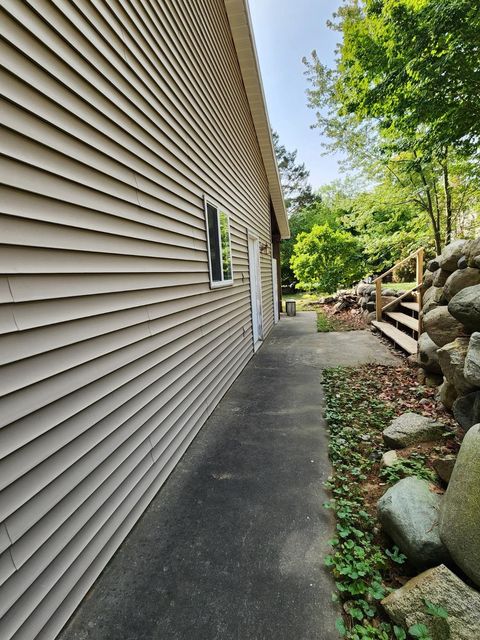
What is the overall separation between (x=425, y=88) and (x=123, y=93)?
15.4ft

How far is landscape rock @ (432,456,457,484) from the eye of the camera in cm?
196

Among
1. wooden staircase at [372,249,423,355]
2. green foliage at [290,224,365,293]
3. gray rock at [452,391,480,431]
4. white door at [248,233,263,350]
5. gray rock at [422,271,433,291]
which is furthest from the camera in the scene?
green foliage at [290,224,365,293]

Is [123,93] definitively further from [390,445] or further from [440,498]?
[390,445]

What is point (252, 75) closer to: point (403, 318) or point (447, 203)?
point (403, 318)

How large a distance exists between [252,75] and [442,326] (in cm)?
568

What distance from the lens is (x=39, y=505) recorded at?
1316 millimetres

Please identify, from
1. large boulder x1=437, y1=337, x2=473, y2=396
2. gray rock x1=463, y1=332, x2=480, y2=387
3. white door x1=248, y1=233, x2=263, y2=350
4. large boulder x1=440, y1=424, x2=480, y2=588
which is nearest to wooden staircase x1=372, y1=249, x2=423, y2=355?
large boulder x1=437, y1=337, x2=473, y2=396

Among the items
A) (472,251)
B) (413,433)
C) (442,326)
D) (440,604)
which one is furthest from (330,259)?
(440,604)

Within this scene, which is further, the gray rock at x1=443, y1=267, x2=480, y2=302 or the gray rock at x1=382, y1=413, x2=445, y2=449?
the gray rock at x1=443, y1=267, x2=480, y2=302

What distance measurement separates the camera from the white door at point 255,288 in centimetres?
656

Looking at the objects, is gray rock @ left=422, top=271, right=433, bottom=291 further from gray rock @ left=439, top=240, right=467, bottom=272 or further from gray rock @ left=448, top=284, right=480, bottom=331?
gray rock @ left=448, top=284, right=480, bottom=331

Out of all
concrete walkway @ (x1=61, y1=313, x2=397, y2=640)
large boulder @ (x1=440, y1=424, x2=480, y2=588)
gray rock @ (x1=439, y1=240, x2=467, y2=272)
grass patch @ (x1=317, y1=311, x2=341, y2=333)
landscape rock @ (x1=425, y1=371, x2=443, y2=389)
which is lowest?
concrete walkway @ (x1=61, y1=313, x2=397, y2=640)

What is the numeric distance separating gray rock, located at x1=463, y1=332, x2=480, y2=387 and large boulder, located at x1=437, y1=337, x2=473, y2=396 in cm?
29

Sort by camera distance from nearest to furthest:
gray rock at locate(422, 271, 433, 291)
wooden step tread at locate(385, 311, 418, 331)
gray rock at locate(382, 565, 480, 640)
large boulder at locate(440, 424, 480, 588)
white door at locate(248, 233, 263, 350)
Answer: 1. gray rock at locate(382, 565, 480, 640)
2. large boulder at locate(440, 424, 480, 588)
3. gray rock at locate(422, 271, 433, 291)
4. wooden step tread at locate(385, 311, 418, 331)
5. white door at locate(248, 233, 263, 350)
